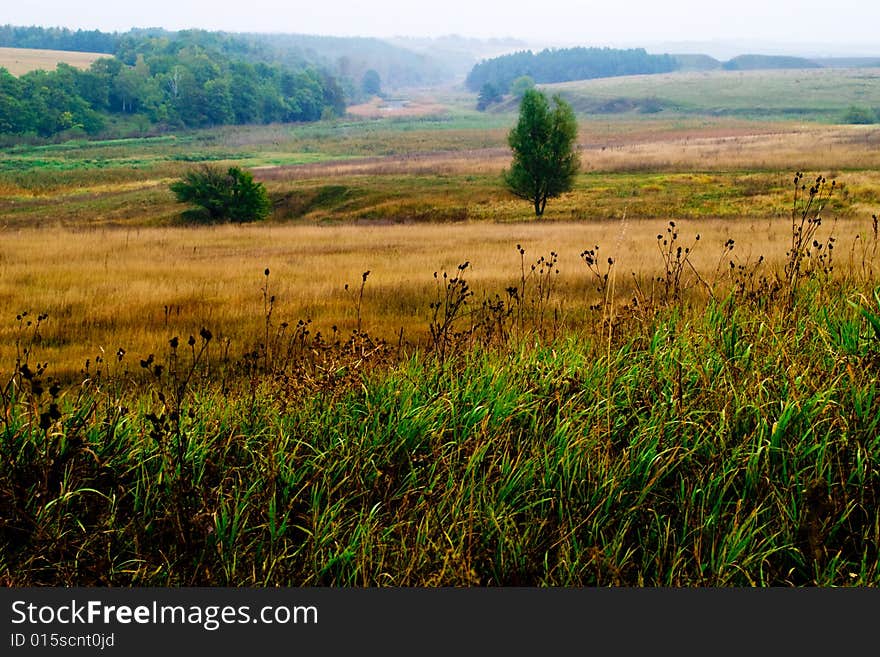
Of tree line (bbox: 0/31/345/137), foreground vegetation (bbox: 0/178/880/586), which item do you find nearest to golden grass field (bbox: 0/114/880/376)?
foreground vegetation (bbox: 0/178/880/586)

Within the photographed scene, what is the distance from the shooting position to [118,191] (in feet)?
238

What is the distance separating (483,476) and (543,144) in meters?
38.7

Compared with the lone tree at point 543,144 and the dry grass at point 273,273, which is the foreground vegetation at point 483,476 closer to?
the dry grass at point 273,273

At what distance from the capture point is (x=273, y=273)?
63.8ft

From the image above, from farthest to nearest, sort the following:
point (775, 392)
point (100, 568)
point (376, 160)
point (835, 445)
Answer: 1. point (376, 160)
2. point (775, 392)
3. point (835, 445)
4. point (100, 568)

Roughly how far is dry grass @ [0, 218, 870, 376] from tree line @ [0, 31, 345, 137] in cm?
11902

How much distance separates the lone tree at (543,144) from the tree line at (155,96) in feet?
377

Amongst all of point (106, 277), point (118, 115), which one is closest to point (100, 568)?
point (106, 277)

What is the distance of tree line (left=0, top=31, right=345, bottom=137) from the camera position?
445 feet

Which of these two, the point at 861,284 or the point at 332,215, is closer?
the point at 861,284

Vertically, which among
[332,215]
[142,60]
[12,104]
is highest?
[142,60]

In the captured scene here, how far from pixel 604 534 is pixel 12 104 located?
481ft

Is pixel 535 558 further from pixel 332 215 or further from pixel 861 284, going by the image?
pixel 332 215

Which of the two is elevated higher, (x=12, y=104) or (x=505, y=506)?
(x=12, y=104)
